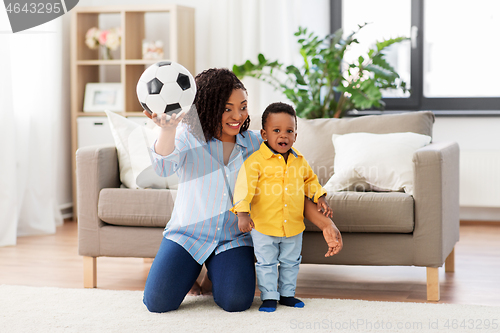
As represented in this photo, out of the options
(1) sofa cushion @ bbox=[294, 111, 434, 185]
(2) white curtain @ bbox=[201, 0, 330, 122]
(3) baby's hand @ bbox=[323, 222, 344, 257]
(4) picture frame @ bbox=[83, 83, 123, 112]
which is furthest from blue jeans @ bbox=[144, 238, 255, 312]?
(4) picture frame @ bbox=[83, 83, 123, 112]

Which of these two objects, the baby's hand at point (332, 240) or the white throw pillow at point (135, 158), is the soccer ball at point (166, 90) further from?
the white throw pillow at point (135, 158)

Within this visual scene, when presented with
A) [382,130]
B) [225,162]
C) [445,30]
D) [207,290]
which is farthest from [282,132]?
[445,30]

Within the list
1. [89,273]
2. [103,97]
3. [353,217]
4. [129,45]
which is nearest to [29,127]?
[103,97]

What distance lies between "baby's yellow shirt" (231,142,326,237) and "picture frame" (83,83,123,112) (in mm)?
2186

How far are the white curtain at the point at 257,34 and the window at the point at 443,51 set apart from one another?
60 cm

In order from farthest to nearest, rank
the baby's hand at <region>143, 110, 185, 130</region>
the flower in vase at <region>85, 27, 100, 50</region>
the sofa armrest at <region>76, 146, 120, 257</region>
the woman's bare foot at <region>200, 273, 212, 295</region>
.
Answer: the flower in vase at <region>85, 27, 100, 50</region> < the sofa armrest at <region>76, 146, 120, 257</region> < the woman's bare foot at <region>200, 273, 212, 295</region> < the baby's hand at <region>143, 110, 185, 130</region>

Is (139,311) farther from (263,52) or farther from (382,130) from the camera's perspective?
(263,52)

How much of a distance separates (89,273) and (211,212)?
0.70 m

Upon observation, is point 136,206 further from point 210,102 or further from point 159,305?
point 210,102

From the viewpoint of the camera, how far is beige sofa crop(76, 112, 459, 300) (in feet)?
6.61

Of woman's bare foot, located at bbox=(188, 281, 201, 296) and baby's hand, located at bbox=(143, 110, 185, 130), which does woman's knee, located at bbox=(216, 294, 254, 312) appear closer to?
woman's bare foot, located at bbox=(188, 281, 201, 296)

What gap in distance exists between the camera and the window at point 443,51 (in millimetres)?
3875

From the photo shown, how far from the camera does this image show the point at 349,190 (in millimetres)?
2348

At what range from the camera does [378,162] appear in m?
2.30
